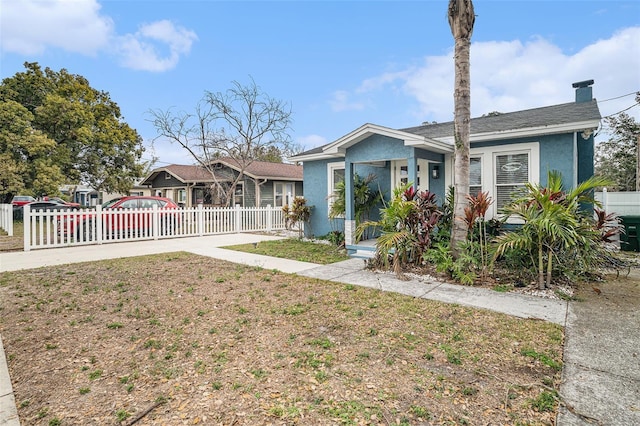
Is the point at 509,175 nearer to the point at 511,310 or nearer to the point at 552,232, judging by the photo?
the point at 552,232

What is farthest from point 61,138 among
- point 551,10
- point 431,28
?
point 551,10

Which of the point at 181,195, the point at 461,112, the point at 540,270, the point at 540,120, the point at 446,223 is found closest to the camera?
the point at 540,270

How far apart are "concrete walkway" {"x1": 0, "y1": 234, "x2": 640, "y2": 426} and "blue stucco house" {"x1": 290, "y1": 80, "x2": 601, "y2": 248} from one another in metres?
2.37

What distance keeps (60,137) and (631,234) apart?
30.7 metres

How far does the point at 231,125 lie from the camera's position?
18.4m

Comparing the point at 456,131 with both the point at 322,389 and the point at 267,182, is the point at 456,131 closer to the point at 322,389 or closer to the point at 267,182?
the point at 322,389

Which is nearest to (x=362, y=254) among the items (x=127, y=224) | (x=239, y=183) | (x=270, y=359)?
Answer: (x=270, y=359)

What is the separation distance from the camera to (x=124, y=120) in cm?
2720

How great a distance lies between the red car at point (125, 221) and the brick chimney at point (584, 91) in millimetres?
13562

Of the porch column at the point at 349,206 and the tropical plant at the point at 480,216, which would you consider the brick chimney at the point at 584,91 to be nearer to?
the tropical plant at the point at 480,216

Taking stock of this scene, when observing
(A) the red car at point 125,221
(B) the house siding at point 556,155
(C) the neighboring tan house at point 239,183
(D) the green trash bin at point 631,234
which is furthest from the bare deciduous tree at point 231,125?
(D) the green trash bin at point 631,234

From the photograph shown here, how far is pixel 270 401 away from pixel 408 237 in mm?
4774

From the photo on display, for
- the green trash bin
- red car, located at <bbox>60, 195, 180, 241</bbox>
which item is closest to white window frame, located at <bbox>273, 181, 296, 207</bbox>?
red car, located at <bbox>60, 195, 180, 241</bbox>

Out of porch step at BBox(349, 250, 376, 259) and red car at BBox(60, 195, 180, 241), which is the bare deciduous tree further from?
porch step at BBox(349, 250, 376, 259)
